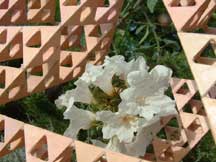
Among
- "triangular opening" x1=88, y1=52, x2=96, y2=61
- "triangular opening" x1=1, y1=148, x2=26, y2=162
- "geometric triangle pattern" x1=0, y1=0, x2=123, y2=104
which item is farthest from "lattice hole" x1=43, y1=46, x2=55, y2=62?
"triangular opening" x1=1, y1=148, x2=26, y2=162

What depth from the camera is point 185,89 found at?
65 centimetres

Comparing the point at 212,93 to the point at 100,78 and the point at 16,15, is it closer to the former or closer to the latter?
the point at 100,78

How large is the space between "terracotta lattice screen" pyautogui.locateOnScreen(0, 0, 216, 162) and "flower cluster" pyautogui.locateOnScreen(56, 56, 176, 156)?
0.04 meters

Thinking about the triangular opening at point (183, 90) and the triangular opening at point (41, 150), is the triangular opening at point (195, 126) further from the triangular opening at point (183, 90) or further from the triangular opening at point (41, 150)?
the triangular opening at point (41, 150)

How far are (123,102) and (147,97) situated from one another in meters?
0.03

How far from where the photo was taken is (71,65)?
0.71 metres

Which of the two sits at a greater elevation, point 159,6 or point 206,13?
point 206,13

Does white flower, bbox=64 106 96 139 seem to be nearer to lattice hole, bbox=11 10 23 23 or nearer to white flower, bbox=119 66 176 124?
white flower, bbox=119 66 176 124

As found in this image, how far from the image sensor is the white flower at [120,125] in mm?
539

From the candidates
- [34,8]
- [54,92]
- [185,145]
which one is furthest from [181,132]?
[54,92]

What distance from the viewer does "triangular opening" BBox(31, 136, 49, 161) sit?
0.49 m

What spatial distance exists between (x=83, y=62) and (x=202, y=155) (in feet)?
0.73

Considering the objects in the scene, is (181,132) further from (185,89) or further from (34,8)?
(34,8)

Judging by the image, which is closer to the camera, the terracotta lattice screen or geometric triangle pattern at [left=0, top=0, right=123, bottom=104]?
the terracotta lattice screen
